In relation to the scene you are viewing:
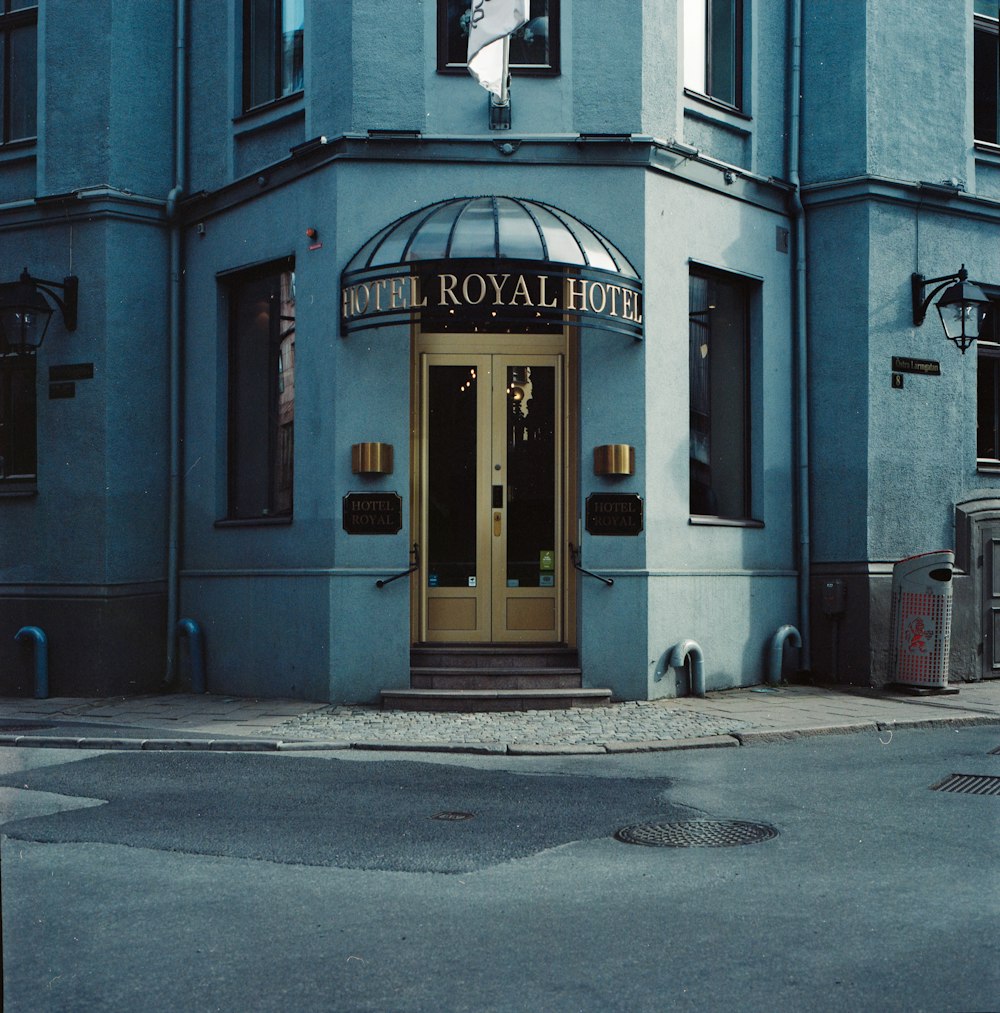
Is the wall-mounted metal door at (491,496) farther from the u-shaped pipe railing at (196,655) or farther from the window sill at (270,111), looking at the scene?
the window sill at (270,111)

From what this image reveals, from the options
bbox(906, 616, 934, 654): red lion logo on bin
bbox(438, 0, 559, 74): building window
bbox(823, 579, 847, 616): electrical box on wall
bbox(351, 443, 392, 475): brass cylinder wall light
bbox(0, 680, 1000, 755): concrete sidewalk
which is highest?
bbox(438, 0, 559, 74): building window

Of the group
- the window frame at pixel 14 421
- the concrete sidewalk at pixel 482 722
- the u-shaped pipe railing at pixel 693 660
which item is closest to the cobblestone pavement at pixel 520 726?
the concrete sidewalk at pixel 482 722

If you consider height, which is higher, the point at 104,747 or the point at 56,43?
the point at 56,43

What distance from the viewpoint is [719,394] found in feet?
46.2

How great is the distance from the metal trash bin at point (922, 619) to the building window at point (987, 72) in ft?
18.1

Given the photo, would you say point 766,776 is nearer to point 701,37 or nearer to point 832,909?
point 832,909

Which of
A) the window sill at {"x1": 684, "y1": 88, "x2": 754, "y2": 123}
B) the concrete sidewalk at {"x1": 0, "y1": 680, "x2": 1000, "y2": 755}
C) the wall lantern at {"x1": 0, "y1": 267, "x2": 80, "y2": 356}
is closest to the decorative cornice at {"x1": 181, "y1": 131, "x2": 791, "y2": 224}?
the window sill at {"x1": 684, "y1": 88, "x2": 754, "y2": 123}

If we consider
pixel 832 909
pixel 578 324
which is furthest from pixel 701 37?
pixel 832 909

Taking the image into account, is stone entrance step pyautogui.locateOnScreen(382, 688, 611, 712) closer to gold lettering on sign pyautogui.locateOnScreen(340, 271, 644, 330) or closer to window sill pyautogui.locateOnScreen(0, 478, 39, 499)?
gold lettering on sign pyautogui.locateOnScreen(340, 271, 644, 330)

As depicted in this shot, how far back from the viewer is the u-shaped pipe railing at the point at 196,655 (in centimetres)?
1350

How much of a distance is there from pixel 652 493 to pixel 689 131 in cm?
374

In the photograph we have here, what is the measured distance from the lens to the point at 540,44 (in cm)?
1288

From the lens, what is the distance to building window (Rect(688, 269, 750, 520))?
13688 millimetres

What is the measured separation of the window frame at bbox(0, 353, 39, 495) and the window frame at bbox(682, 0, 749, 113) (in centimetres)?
766
